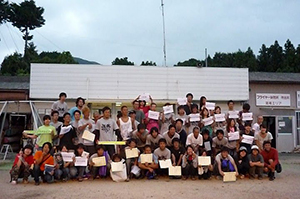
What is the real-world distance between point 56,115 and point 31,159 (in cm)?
135

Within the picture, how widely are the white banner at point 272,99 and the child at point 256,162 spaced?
376 inches

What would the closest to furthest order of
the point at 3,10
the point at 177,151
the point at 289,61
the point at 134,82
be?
the point at 177,151 < the point at 134,82 < the point at 289,61 < the point at 3,10

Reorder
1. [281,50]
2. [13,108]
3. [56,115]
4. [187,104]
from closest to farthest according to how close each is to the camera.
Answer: [56,115] < [187,104] < [13,108] < [281,50]

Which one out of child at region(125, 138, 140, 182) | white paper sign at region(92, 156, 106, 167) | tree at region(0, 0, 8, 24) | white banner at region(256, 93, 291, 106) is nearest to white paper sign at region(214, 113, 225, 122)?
child at region(125, 138, 140, 182)

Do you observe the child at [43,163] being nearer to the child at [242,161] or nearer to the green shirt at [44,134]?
the green shirt at [44,134]

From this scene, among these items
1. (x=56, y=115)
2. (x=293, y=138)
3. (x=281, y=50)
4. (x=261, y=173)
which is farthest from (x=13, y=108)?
(x=281, y=50)

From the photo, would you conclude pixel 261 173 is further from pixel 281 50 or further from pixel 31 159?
pixel 281 50

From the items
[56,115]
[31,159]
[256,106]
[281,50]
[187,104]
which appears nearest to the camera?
[31,159]

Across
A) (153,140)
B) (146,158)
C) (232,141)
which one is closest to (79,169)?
(146,158)

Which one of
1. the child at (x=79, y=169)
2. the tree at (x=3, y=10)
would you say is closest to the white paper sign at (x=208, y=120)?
the child at (x=79, y=169)

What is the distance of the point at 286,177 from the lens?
32.1ft

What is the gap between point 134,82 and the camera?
16.5 meters

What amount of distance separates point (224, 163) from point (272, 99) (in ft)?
35.7

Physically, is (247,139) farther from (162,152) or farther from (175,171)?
(162,152)
